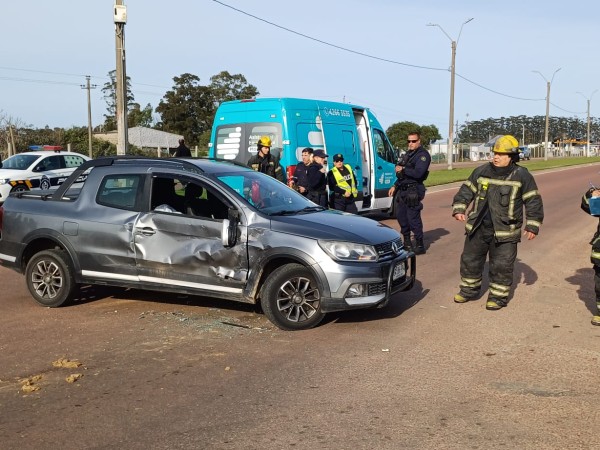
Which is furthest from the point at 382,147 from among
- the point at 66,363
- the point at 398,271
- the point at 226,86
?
the point at 226,86

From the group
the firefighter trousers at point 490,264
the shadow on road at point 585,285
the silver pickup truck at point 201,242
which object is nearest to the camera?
the silver pickup truck at point 201,242

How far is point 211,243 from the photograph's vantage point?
700cm

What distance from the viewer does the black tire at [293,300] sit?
6.71 meters

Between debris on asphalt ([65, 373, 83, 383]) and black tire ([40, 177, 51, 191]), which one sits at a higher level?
black tire ([40, 177, 51, 191])

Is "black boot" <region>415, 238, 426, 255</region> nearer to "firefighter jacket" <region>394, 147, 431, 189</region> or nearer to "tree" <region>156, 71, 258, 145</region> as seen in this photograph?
"firefighter jacket" <region>394, 147, 431, 189</region>

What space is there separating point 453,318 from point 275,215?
2.04 metres

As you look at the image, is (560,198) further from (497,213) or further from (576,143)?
(576,143)

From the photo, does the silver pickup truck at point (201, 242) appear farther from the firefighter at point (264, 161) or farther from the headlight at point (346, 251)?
the firefighter at point (264, 161)

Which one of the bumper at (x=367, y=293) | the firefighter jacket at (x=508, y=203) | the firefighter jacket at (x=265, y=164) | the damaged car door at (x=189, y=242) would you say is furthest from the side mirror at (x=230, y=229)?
the firefighter jacket at (x=265, y=164)

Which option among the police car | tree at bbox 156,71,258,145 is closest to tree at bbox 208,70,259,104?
tree at bbox 156,71,258,145

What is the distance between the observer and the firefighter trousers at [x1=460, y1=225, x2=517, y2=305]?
7504mm

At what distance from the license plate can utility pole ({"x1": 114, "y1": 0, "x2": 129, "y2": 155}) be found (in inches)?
461

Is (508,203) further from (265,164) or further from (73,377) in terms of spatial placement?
(265,164)

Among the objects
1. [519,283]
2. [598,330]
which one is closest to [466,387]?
[598,330]
